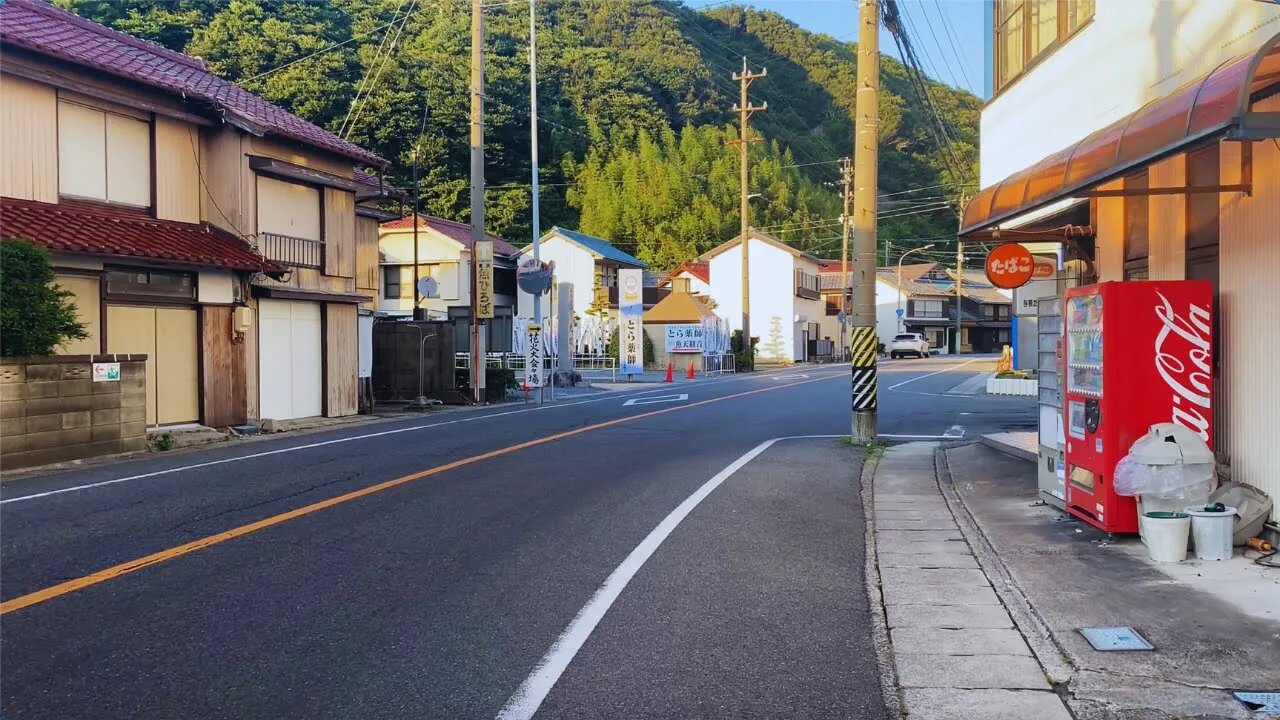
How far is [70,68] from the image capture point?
629 inches

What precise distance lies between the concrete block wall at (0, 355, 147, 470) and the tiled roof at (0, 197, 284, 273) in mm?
2162

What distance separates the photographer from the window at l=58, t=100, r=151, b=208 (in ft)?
53.1

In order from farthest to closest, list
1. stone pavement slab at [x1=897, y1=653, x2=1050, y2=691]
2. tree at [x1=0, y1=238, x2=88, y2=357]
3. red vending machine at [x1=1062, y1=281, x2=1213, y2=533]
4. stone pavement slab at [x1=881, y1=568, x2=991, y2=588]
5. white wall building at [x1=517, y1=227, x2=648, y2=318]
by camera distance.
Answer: white wall building at [x1=517, y1=227, x2=648, y2=318]
tree at [x1=0, y1=238, x2=88, y2=357]
red vending machine at [x1=1062, y1=281, x2=1213, y2=533]
stone pavement slab at [x1=881, y1=568, x2=991, y2=588]
stone pavement slab at [x1=897, y1=653, x2=1050, y2=691]

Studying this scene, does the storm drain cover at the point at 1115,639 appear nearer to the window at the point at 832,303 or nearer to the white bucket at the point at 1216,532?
the white bucket at the point at 1216,532

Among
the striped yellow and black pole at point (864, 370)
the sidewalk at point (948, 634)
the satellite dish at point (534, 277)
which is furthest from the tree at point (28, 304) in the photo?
the satellite dish at point (534, 277)

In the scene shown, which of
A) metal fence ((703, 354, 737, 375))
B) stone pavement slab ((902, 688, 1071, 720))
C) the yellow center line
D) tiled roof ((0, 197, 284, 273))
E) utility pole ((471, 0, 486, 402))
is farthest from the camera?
metal fence ((703, 354, 737, 375))

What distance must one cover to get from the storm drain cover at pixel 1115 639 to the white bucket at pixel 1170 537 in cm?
168

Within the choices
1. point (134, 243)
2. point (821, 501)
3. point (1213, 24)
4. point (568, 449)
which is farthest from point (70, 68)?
point (1213, 24)

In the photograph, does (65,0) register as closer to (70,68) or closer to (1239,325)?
(70,68)

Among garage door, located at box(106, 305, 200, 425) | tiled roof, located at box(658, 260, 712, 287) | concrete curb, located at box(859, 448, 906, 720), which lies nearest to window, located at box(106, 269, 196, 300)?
garage door, located at box(106, 305, 200, 425)

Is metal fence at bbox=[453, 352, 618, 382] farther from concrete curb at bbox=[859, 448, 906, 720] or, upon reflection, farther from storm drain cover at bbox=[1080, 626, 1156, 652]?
storm drain cover at bbox=[1080, 626, 1156, 652]

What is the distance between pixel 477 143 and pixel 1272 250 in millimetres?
21595

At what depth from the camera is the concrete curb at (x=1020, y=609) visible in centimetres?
489

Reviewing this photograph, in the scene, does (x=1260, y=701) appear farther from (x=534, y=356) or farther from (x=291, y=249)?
(x=534, y=356)
